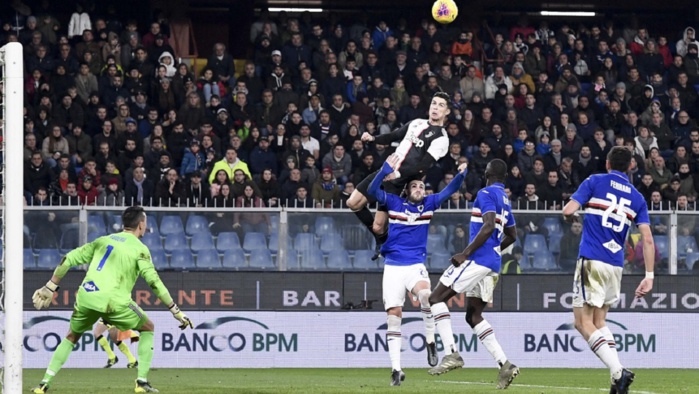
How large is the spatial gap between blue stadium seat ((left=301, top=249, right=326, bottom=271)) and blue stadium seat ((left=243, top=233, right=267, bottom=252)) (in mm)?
613

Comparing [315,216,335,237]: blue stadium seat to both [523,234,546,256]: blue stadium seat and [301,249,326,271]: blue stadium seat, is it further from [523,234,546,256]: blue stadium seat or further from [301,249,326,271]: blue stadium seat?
[523,234,546,256]: blue stadium seat

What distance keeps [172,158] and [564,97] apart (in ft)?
26.7

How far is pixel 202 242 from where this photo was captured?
64.3ft

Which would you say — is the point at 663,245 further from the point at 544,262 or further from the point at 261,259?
the point at 261,259

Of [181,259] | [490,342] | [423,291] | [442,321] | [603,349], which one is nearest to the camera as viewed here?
[603,349]

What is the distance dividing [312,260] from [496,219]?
22.5ft

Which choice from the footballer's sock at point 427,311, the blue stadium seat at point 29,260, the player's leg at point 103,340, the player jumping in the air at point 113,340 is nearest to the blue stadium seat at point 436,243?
the player jumping in the air at point 113,340

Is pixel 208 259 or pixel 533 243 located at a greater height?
pixel 533 243

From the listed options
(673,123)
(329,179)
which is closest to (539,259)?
(329,179)

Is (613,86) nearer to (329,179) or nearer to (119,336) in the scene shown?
(329,179)

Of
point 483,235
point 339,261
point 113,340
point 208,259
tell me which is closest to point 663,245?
point 339,261

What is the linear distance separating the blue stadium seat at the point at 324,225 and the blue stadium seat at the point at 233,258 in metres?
1.18

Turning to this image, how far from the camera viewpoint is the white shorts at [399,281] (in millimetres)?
13844

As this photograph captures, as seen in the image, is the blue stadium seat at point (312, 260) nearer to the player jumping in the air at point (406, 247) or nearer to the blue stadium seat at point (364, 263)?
the blue stadium seat at point (364, 263)
